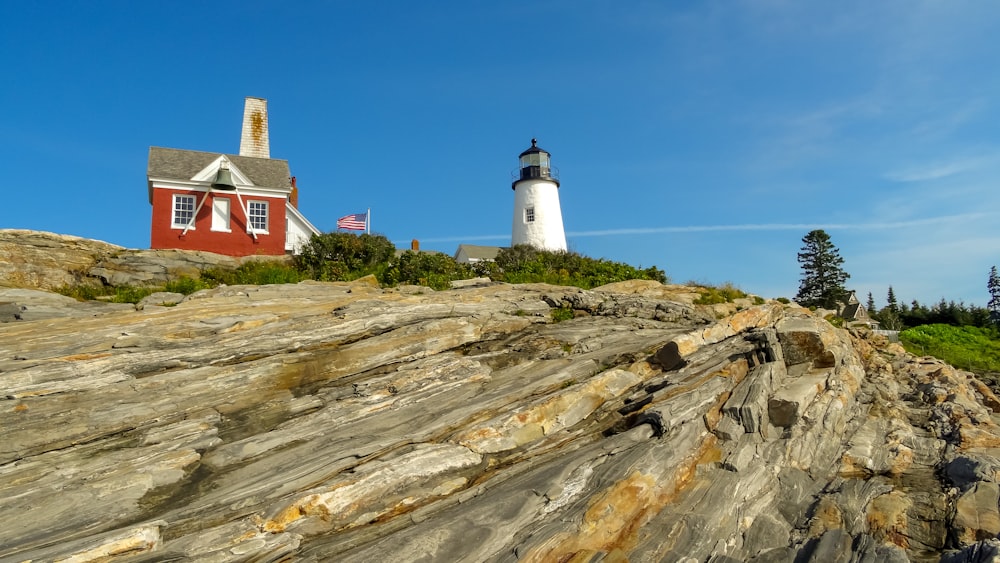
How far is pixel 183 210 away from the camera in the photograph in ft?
96.3

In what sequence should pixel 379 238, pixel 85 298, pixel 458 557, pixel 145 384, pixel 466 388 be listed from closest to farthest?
pixel 458 557
pixel 145 384
pixel 466 388
pixel 85 298
pixel 379 238

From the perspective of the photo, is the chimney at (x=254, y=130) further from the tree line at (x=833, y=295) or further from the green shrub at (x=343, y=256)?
the tree line at (x=833, y=295)

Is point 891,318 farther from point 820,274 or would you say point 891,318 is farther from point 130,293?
point 130,293

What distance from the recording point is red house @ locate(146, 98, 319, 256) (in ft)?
94.8

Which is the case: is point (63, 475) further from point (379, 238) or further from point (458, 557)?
point (379, 238)

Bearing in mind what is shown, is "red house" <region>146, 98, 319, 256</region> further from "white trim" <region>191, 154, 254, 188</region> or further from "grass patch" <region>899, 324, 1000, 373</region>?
"grass patch" <region>899, 324, 1000, 373</region>

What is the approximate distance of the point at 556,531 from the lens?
9.03m

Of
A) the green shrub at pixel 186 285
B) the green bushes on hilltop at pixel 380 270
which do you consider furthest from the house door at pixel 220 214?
the green shrub at pixel 186 285

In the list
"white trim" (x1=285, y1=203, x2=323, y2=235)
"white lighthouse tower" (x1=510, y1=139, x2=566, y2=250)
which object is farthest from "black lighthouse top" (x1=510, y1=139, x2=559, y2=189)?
"white trim" (x1=285, y1=203, x2=323, y2=235)

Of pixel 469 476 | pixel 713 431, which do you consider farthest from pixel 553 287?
pixel 469 476

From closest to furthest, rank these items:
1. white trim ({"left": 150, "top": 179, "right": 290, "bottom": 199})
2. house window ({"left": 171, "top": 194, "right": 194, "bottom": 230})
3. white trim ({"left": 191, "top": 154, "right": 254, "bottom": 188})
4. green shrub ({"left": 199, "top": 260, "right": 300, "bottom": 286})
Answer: green shrub ({"left": 199, "top": 260, "right": 300, "bottom": 286})
white trim ({"left": 150, "top": 179, "right": 290, "bottom": 199})
house window ({"left": 171, "top": 194, "right": 194, "bottom": 230})
white trim ({"left": 191, "top": 154, "right": 254, "bottom": 188})

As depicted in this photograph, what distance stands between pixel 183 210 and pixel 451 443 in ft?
77.4

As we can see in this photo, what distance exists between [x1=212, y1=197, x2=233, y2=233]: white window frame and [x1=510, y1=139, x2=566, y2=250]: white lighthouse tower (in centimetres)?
2020

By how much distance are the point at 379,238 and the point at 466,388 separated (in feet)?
52.7
